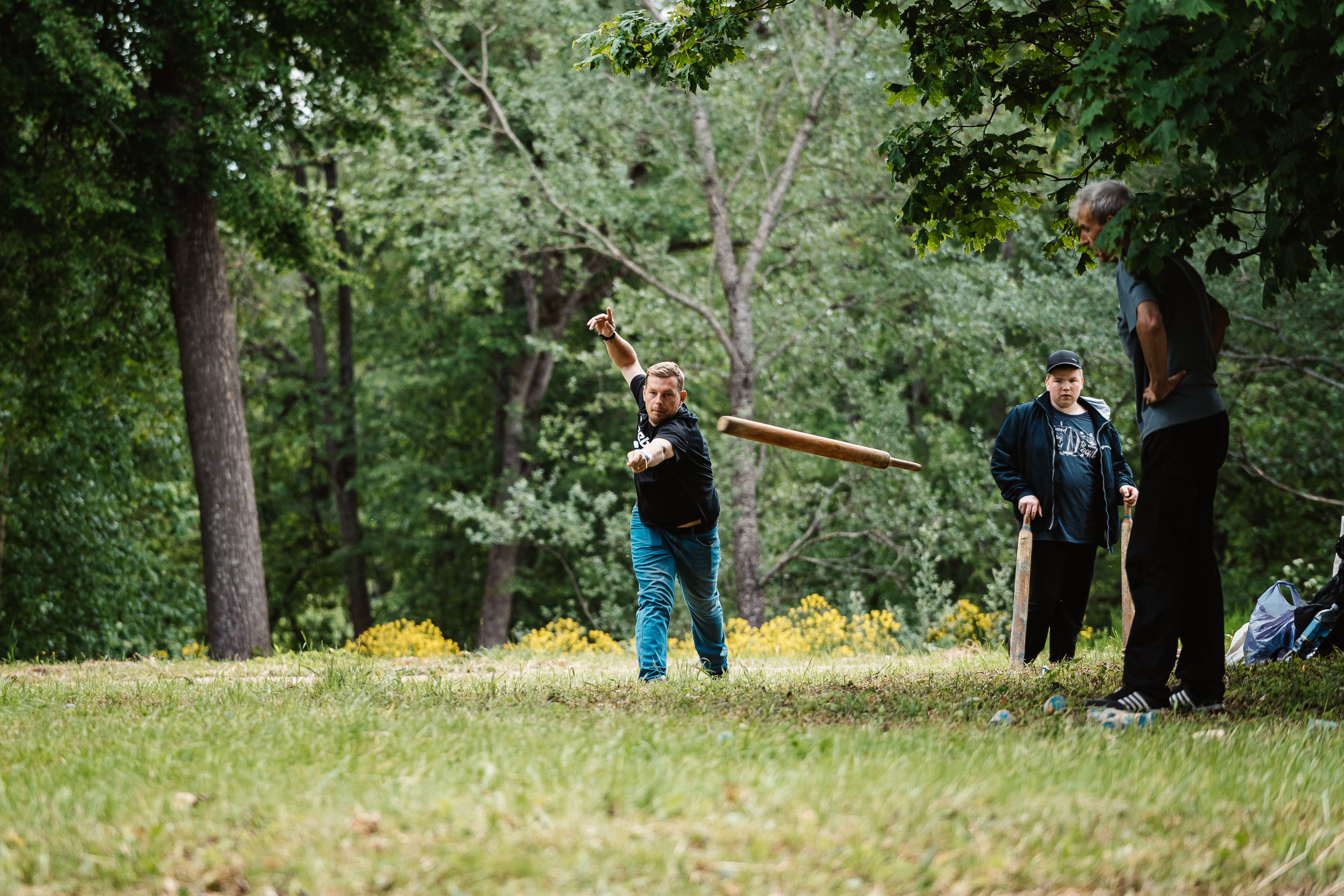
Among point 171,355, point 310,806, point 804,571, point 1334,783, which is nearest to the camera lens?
point 310,806

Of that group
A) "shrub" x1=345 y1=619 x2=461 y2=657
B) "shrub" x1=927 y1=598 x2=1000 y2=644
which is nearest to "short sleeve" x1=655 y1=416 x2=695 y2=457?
"shrub" x1=345 y1=619 x2=461 y2=657

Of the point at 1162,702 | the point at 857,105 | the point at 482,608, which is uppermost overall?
the point at 857,105

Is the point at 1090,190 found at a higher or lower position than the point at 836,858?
higher

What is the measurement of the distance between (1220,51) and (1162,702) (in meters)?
2.77

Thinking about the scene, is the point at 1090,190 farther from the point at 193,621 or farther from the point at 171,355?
the point at 193,621

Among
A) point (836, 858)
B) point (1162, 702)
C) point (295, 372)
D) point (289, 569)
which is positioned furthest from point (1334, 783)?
point (289, 569)

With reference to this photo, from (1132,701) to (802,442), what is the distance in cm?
195

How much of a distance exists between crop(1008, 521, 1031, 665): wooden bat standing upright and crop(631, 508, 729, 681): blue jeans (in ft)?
6.21

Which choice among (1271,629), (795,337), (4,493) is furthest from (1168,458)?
(4,493)

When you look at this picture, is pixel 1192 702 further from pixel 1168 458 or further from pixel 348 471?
pixel 348 471

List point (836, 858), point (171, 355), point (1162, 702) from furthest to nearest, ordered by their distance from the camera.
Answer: point (171, 355), point (1162, 702), point (836, 858)

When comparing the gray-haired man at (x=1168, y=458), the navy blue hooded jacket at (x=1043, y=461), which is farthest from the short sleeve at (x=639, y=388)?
the gray-haired man at (x=1168, y=458)

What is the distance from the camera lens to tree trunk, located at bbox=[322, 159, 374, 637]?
25000 mm

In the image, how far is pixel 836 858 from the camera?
2.85 metres
